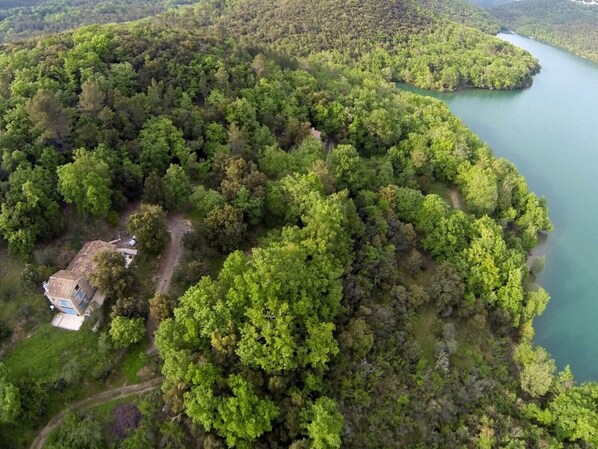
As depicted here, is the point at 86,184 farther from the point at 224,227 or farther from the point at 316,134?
the point at 316,134

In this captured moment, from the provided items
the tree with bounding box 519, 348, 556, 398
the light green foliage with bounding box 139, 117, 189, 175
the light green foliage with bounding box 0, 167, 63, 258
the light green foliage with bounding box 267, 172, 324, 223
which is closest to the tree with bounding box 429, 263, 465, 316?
the tree with bounding box 519, 348, 556, 398

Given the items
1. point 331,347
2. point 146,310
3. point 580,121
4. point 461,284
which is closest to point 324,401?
point 331,347

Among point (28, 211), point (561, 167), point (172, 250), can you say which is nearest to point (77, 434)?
point (172, 250)

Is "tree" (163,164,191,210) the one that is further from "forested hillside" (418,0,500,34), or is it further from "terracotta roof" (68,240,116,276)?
"forested hillside" (418,0,500,34)

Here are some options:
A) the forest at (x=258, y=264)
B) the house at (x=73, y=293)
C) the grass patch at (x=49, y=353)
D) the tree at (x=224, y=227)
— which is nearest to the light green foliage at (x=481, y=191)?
the forest at (x=258, y=264)

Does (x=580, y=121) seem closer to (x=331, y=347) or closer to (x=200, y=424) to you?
(x=331, y=347)

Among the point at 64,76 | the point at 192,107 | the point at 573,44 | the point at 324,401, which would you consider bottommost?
the point at 573,44
